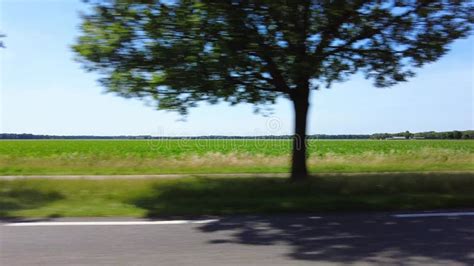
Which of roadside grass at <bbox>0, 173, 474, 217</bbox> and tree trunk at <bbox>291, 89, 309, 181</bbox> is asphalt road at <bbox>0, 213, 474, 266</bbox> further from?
tree trunk at <bbox>291, 89, 309, 181</bbox>

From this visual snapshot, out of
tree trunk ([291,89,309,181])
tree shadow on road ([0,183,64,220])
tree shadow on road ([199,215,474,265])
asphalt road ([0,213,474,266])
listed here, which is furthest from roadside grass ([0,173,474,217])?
tree shadow on road ([199,215,474,265])

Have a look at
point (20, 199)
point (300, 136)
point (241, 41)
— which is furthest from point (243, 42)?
point (20, 199)

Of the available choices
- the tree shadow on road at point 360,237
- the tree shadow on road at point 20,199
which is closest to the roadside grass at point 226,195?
the tree shadow on road at point 20,199

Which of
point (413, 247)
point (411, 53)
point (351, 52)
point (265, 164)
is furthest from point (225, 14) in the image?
point (265, 164)

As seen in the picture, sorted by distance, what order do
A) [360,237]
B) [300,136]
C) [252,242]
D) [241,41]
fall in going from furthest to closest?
[300,136] → [241,41] → [360,237] → [252,242]

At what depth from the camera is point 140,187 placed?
1194 centimetres

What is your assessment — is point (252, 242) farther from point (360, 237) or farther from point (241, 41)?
point (241, 41)

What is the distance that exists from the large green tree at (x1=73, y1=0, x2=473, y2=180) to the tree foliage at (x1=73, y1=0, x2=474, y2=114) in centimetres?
2

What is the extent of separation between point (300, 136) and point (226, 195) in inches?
116

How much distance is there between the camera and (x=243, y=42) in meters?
9.80

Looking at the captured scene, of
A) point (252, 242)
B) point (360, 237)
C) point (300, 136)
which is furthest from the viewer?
point (300, 136)

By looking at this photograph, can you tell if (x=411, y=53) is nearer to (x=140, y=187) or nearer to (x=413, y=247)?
(x=413, y=247)

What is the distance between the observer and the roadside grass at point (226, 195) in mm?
8984

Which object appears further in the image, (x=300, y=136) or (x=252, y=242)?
(x=300, y=136)
